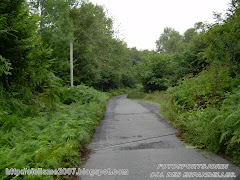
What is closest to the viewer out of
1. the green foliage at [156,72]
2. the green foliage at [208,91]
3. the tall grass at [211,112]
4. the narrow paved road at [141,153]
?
the narrow paved road at [141,153]

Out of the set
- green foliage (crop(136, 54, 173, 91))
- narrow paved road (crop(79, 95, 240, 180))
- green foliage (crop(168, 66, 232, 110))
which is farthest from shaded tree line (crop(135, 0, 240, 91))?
narrow paved road (crop(79, 95, 240, 180))

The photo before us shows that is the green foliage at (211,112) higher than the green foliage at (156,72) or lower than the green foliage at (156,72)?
lower

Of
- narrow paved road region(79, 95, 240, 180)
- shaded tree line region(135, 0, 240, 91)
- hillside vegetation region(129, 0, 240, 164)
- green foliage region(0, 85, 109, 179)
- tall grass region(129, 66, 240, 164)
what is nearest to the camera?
green foliage region(0, 85, 109, 179)

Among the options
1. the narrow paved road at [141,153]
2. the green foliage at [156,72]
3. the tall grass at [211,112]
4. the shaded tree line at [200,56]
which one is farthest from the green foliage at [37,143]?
the green foliage at [156,72]

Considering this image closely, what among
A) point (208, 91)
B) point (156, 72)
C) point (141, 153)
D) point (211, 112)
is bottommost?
point (141, 153)

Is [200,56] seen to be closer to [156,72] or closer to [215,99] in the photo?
[156,72]

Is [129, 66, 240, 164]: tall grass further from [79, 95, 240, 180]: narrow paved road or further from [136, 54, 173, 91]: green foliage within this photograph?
[136, 54, 173, 91]: green foliage

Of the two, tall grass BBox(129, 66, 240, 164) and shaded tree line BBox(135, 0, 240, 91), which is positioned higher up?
shaded tree line BBox(135, 0, 240, 91)

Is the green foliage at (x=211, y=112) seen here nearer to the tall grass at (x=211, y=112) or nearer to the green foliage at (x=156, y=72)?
the tall grass at (x=211, y=112)

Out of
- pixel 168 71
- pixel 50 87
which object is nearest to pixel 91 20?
pixel 168 71

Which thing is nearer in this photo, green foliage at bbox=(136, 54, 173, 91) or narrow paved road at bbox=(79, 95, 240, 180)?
narrow paved road at bbox=(79, 95, 240, 180)

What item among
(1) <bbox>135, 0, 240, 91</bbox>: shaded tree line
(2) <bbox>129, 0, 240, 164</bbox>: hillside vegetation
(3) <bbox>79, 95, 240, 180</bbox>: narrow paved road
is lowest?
(3) <bbox>79, 95, 240, 180</bbox>: narrow paved road

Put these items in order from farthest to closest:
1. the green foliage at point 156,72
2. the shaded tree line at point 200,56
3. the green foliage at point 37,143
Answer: the green foliage at point 156,72 → the shaded tree line at point 200,56 → the green foliage at point 37,143

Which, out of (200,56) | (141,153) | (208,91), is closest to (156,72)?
(200,56)
